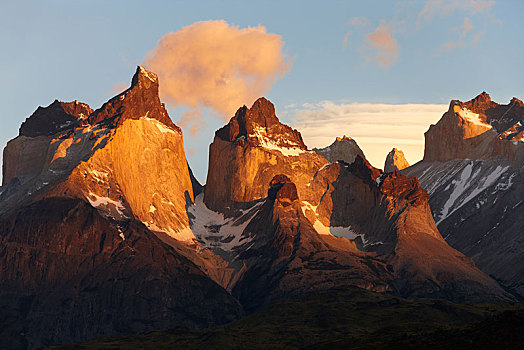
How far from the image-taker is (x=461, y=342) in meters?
A: 199

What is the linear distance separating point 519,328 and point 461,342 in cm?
1215

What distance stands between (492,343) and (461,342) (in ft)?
27.1

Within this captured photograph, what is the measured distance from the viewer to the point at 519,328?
198250mm

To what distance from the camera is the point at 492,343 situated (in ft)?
632

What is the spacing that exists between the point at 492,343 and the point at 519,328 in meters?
9.06
